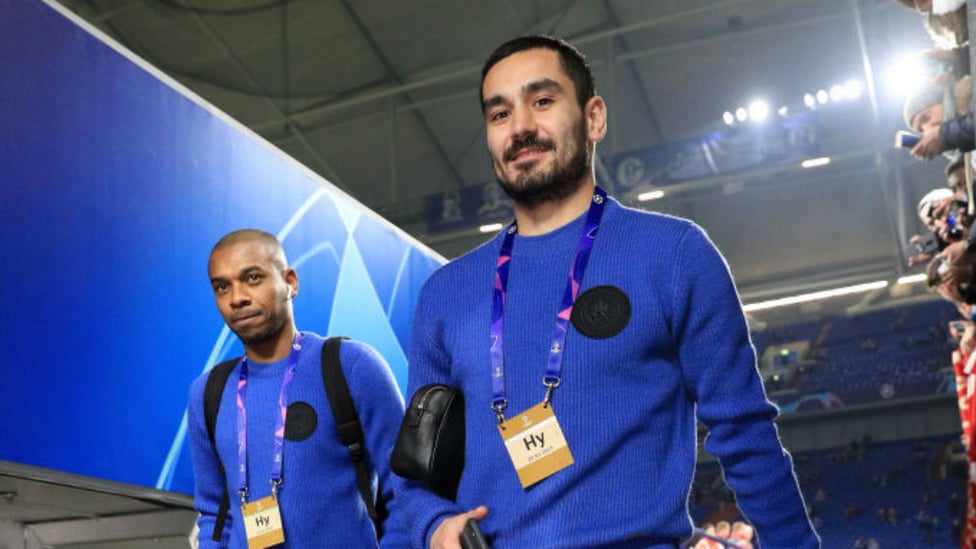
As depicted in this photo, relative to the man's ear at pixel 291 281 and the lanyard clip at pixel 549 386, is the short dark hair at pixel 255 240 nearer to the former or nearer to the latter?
the man's ear at pixel 291 281

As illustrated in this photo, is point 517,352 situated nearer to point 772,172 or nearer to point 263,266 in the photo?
point 263,266

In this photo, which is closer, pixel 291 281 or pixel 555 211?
pixel 555 211

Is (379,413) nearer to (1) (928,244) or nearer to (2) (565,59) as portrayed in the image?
(2) (565,59)

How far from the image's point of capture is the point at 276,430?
8.59 feet

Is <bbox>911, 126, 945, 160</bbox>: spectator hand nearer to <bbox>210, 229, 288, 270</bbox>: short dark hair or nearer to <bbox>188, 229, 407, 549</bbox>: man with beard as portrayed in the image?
<bbox>188, 229, 407, 549</bbox>: man with beard

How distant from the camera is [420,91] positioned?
14211 millimetres

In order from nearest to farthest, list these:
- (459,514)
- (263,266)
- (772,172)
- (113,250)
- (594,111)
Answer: (459,514) < (594,111) < (263,266) < (113,250) < (772,172)

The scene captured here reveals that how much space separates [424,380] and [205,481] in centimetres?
120

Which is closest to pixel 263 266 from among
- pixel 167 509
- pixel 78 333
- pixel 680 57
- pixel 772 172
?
pixel 78 333

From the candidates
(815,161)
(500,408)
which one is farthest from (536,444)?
(815,161)

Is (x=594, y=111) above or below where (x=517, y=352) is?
above

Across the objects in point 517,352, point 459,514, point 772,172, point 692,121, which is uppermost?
point 692,121

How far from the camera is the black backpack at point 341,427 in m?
2.62

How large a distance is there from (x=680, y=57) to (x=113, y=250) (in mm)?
11329
